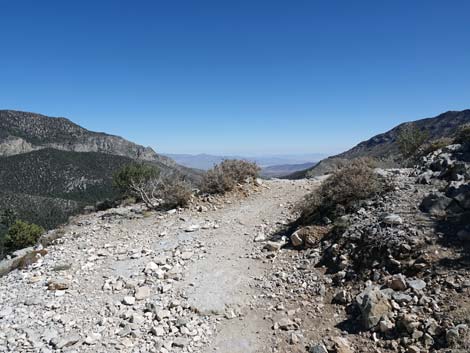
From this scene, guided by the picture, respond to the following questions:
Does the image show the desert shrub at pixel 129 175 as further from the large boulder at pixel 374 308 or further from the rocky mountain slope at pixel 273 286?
the large boulder at pixel 374 308

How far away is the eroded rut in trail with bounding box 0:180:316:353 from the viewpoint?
6789mm

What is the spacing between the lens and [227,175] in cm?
1645

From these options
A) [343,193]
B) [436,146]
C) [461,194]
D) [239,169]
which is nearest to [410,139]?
[436,146]

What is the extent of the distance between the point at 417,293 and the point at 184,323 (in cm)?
448

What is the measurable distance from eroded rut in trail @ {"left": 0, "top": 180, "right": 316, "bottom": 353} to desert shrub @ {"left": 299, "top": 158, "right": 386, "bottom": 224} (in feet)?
5.24

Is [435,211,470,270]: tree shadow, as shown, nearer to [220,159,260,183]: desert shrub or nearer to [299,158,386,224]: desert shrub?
[299,158,386,224]: desert shrub

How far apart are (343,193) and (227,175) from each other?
6.80 meters

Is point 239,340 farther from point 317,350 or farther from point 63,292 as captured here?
point 63,292

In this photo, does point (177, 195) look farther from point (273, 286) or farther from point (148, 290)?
point (273, 286)

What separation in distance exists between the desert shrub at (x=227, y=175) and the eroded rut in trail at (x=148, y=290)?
8.28ft

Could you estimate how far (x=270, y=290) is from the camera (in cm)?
816

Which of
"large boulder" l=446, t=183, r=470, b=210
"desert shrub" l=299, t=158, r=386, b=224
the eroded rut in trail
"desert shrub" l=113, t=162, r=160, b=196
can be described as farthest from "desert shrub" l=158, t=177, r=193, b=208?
"large boulder" l=446, t=183, r=470, b=210

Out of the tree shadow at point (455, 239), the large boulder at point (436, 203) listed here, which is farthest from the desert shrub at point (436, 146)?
the tree shadow at point (455, 239)

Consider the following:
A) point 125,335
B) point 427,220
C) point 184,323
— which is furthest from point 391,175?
point 125,335
